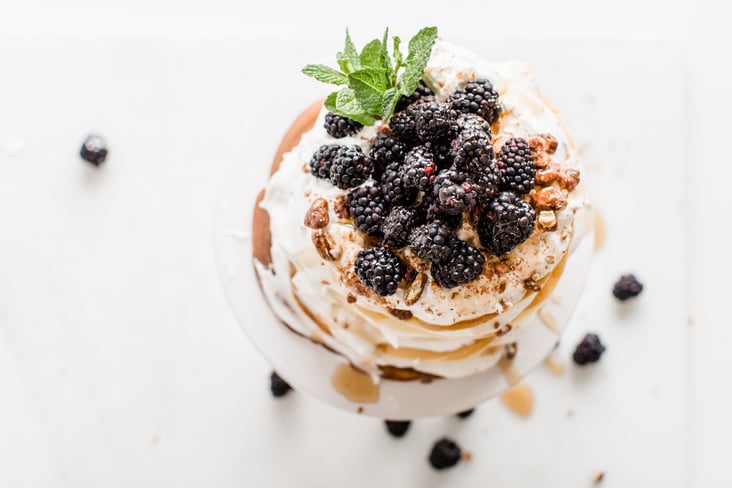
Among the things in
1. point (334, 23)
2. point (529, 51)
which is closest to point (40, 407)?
point (334, 23)

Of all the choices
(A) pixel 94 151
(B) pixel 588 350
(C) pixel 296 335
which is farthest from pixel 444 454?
(A) pixel 94 151

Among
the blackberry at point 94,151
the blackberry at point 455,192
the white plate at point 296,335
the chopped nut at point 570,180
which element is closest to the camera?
the blackberry at point 455,192

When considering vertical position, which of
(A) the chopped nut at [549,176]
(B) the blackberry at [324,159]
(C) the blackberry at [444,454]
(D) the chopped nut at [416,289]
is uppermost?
(A) the chopped nut at [549,176]

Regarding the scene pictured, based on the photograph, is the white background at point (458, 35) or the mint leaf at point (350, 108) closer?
the mint leaf at point (350, 108)

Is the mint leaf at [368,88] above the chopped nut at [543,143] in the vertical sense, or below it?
above

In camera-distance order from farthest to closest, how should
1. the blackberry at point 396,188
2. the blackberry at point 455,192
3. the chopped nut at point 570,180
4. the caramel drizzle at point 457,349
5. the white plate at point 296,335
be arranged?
1. the white plate at point 296,335
2. the caramel drizzle at point 457,349
3. the chopped nut at point 570,180
4. the blackberry at point 396,188
5. the blackberry at point 455,192

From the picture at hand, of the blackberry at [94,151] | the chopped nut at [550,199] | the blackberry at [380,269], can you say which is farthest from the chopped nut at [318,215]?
the blackberry at [94,151]

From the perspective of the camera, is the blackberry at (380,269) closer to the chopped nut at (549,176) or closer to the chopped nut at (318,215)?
the chopped nut at (318,215)

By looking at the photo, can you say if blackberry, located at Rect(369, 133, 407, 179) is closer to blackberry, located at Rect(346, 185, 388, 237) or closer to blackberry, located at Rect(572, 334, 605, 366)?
blackberry, located at Rect(346, 185, 388, 237)
